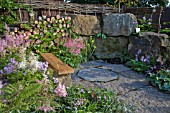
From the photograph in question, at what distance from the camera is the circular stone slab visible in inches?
109

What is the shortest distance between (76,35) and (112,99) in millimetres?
2268

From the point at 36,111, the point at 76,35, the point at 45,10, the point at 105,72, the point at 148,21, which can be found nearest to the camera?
the point at 36,111

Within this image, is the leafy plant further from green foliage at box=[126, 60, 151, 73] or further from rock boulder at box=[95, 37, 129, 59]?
green foliage at box=[126, 60, 151, 73]

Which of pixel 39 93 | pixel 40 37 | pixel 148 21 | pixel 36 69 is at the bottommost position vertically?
pixel 39 93

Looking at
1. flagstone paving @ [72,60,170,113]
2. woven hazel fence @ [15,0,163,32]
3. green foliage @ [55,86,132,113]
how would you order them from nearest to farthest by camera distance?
green foliage @ [55,86,132,113]
flagstone paving @ [72,60,170,113]
woven hazel fence @ [15,0,163,32]

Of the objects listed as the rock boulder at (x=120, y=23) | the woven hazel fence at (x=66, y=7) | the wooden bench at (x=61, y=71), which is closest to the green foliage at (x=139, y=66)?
the rock boulder at (x=120, y=23)

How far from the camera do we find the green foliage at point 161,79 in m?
2.54

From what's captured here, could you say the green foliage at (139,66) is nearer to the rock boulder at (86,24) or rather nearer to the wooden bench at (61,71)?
the rock boulder at (86,24)

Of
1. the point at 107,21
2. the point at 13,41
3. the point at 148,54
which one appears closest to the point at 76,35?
the point at 107,21

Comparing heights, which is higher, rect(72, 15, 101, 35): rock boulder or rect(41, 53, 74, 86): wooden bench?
rect(72, 15, 101, 35): rock boulder

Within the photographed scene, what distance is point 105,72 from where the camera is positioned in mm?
3098

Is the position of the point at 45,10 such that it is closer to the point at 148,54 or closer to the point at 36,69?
the point at 36,69

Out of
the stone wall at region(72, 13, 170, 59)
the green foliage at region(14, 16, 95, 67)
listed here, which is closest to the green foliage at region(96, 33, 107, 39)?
the stone wall at region(72, 13, 170, 59)

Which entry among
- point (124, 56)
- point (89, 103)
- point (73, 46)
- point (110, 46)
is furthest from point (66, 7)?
point (89, 103)
